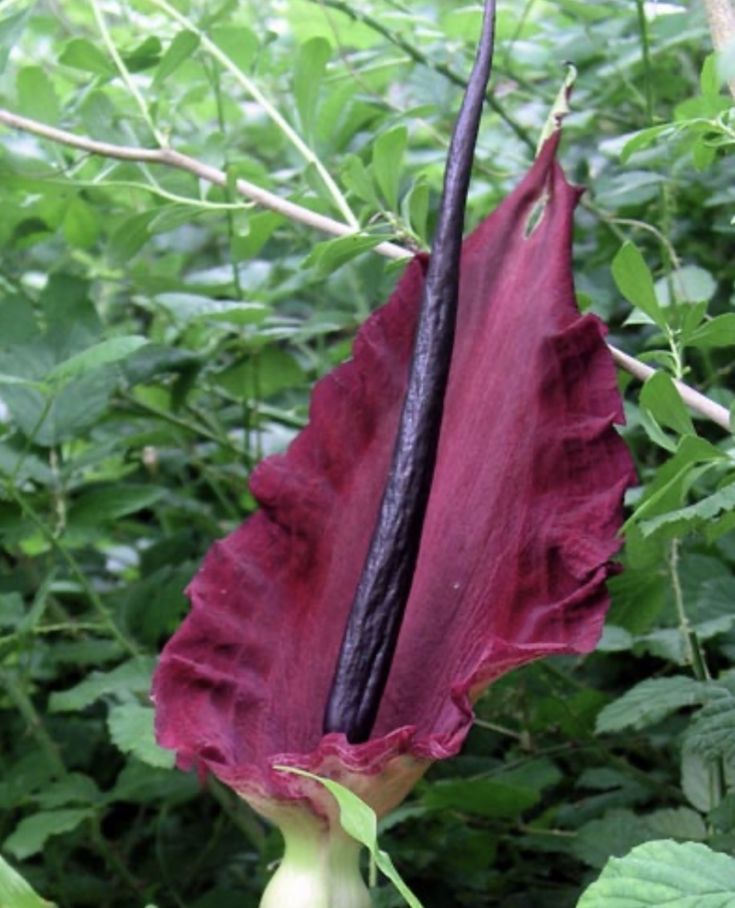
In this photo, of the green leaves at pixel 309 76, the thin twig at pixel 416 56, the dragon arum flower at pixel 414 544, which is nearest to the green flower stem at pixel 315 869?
the dragon arum flower at pixel 414 544

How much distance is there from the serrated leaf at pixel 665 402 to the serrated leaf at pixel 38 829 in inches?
12.7

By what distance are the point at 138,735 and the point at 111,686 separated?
0.21 ft

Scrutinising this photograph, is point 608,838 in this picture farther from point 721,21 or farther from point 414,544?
point 721,21

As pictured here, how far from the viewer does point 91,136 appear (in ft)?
2.26

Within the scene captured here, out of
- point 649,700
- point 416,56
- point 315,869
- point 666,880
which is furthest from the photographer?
point 416,56

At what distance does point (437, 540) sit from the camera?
0.52 metres

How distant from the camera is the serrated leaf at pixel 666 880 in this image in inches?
13.8

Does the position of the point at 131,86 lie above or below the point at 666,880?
above

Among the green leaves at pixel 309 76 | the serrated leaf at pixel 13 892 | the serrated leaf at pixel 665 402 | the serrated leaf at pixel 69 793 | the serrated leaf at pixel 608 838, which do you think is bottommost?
the serrated leaf at pixel 69 793

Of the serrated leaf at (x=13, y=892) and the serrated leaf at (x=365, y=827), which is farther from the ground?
the serrated leaf at (x=365, y=827)

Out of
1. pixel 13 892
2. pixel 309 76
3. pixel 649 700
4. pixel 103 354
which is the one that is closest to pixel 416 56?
pixel 309 76

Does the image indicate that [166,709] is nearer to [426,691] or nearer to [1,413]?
[426,691]

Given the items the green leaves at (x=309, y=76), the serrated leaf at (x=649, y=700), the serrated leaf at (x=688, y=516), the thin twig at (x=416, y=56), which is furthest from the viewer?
the thin twig at (x=416, y=56)

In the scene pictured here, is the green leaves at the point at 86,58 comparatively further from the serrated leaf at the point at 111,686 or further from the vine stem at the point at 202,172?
the serrated leaf at the point at 111,686
